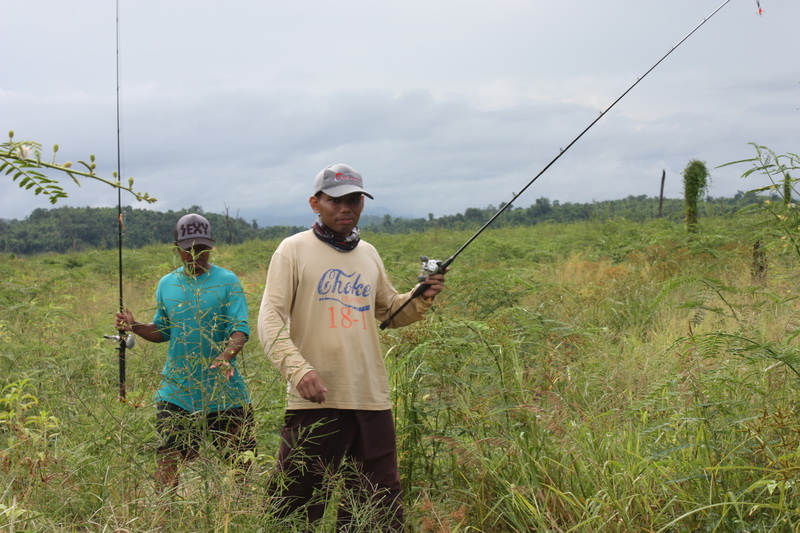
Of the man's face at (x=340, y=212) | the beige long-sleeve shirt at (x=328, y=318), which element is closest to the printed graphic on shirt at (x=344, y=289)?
the beige long-sleeve shirt at (x=328, y=318)

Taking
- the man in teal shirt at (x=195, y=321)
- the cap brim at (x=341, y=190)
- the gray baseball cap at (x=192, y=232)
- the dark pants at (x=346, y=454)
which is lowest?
the dark pants at (x=346, y=454)

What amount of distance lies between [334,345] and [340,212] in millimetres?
603

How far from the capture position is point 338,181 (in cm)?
307

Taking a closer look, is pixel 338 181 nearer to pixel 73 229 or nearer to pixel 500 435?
pixel 500 435

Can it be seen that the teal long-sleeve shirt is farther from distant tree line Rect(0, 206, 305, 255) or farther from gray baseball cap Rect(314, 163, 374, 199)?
distant tree line Rect(0, 206, 305, 255)

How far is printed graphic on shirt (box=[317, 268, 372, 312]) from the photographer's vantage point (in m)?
3.04

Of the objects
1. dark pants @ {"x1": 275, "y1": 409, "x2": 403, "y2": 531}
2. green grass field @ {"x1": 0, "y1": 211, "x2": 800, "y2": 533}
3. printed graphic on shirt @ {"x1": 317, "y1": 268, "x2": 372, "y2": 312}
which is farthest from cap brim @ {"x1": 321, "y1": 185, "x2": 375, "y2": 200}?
dark pants @ {"x1": 275, "y1": 409, "x2": 403, "y2": 531}

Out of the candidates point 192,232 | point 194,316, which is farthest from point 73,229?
point 194,316

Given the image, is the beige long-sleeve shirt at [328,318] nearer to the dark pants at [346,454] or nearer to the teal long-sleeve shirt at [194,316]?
the dark pants at [346,454]

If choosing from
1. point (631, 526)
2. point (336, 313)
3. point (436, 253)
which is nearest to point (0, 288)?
point (336, 313)

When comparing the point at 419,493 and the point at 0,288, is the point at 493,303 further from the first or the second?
the point at 0,288

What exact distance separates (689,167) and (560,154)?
12819mm

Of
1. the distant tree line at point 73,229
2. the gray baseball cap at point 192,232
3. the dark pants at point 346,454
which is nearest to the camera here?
the dark pants at point 346,454

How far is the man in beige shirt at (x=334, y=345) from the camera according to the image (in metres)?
2.96
